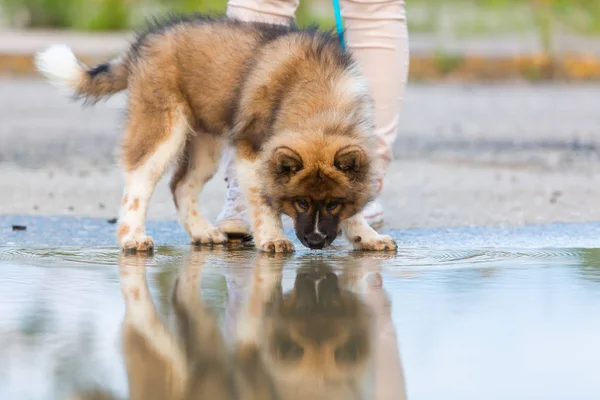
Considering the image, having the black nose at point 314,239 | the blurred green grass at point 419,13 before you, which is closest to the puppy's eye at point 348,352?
the black nose at point 314,239

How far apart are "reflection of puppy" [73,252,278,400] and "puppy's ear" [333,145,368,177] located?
1.17m

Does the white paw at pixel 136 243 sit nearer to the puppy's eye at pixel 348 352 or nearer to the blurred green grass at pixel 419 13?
the puppy's eye at pixel 348 352

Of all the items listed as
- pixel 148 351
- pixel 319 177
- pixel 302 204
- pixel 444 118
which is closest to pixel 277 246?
pixel 302 204

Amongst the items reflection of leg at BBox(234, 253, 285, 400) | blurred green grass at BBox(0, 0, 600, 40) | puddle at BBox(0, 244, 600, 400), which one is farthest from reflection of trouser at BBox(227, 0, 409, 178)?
blurred green grass at BBox(0, 0, 600, 40)

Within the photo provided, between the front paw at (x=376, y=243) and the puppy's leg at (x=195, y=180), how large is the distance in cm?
73

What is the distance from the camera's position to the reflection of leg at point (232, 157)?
19.8 feet

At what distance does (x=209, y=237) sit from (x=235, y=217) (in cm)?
22

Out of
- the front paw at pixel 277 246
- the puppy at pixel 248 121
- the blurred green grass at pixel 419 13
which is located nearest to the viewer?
the puppy at pixel 248 121

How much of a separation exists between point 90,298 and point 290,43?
6.57 feet

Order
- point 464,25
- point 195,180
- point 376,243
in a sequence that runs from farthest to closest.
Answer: point 464,25, point 195,180, point 376,243

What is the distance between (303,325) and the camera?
377 cm

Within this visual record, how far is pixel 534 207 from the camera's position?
690cm

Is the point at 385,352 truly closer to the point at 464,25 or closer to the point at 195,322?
the point at 195,322

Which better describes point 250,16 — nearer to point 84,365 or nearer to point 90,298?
point 90,298
